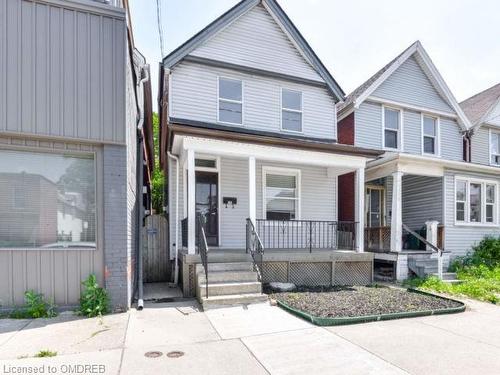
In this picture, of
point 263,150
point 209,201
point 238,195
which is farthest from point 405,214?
point 209,201

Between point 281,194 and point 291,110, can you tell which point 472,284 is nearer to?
point 281,194

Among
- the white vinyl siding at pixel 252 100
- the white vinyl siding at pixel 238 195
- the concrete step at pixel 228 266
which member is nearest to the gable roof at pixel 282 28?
the white vinyl siding at pixel 252 100

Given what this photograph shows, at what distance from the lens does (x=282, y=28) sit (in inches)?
432

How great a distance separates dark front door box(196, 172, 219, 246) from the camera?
9.62 m

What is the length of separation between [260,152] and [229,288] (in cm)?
338

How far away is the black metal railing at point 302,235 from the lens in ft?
33.5

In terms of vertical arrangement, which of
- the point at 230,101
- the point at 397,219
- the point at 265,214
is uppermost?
the point at 230,101

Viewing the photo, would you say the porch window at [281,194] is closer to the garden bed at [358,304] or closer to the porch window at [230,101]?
the porch window at [230,101]

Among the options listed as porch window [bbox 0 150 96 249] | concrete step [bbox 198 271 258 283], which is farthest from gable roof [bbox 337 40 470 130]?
porch window [bbox 0 150 96 249]

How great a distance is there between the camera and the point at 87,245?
5781 mm

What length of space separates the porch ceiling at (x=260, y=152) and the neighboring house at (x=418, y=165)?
2.04 meters

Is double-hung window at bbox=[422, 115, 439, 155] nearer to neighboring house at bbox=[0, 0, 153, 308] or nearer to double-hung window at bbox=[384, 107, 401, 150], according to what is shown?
double-hung window at bbox=[384, 107, 401, 150]

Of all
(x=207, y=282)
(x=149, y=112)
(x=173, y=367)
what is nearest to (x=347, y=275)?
(x=207, y=282)

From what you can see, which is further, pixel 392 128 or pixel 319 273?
pixel 392 128
